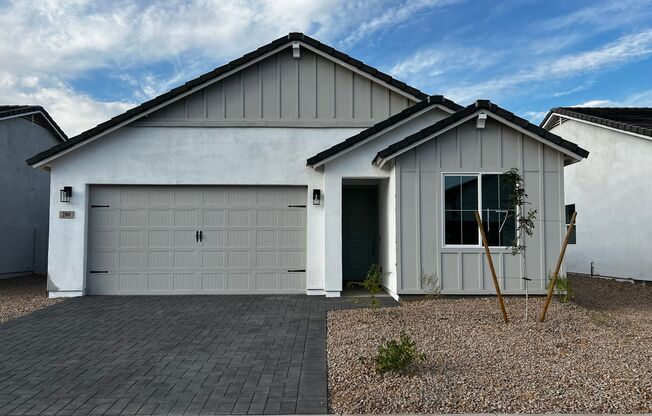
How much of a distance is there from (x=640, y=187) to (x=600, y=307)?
5.48m

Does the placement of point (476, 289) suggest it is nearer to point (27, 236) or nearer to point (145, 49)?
point (145, 49)

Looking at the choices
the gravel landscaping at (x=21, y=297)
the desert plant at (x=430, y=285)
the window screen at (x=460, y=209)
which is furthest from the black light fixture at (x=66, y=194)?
the window screen at (x=460, y=209)

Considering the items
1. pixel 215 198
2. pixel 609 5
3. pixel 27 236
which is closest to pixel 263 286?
pixel 215 198

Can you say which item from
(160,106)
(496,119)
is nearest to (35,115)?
(160,106)

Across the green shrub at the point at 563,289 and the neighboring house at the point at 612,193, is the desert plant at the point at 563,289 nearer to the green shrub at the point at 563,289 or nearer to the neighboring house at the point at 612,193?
the green shrub at the point at 563,289

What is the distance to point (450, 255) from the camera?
32.5 ft

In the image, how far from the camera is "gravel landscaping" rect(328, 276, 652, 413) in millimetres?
4580

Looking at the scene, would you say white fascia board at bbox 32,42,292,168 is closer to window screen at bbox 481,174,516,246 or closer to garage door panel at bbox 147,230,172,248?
garage door panel at bbox 147,230,172,248

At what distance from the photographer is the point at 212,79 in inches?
447

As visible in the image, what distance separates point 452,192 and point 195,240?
589 centimetres

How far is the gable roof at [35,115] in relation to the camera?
49.0ft

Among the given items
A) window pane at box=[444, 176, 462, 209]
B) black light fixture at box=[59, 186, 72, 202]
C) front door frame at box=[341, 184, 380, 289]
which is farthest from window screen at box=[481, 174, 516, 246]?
black light fixture at box=[59, 186, 72, 202]

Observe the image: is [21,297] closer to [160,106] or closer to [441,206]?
[160,106]

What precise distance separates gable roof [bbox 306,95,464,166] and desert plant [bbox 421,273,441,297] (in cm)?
320
